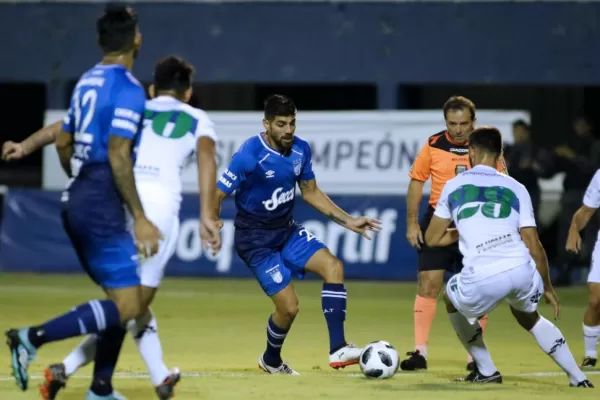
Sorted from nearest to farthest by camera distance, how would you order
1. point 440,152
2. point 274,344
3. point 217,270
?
point 274,344 < point 440,152 < point 217,270

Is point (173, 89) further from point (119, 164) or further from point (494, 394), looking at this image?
point (494, 394)

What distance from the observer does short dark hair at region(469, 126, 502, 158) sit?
9078 mm

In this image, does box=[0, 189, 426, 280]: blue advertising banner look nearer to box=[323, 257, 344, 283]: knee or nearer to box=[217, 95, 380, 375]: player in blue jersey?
box=[217, 95, 380, 375]: player in blue jersey

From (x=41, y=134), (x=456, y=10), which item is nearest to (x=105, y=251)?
(x=41, y=134)

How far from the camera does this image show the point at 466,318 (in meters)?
9.41

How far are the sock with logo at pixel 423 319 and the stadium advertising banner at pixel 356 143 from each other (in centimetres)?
871

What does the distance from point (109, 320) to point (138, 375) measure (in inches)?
89.5

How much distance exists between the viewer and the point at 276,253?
413 inches

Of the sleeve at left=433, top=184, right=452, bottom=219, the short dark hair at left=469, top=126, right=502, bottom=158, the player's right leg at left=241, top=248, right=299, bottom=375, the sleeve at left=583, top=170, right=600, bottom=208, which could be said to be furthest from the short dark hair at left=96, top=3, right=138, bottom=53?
the sleeve at left=583, top=170, right=600, bottom=208

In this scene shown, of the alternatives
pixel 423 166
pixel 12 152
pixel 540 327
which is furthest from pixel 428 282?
pixel 12 152

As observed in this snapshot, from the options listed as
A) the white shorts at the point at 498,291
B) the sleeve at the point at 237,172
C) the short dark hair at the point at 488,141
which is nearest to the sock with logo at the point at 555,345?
the white shorts at the point at 498,291

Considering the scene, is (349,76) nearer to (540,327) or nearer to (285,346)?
(285,346)

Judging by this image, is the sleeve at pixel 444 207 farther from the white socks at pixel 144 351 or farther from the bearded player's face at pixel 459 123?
the white socks at pixel 144 351

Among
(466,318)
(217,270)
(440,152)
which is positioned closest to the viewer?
(466,318)
